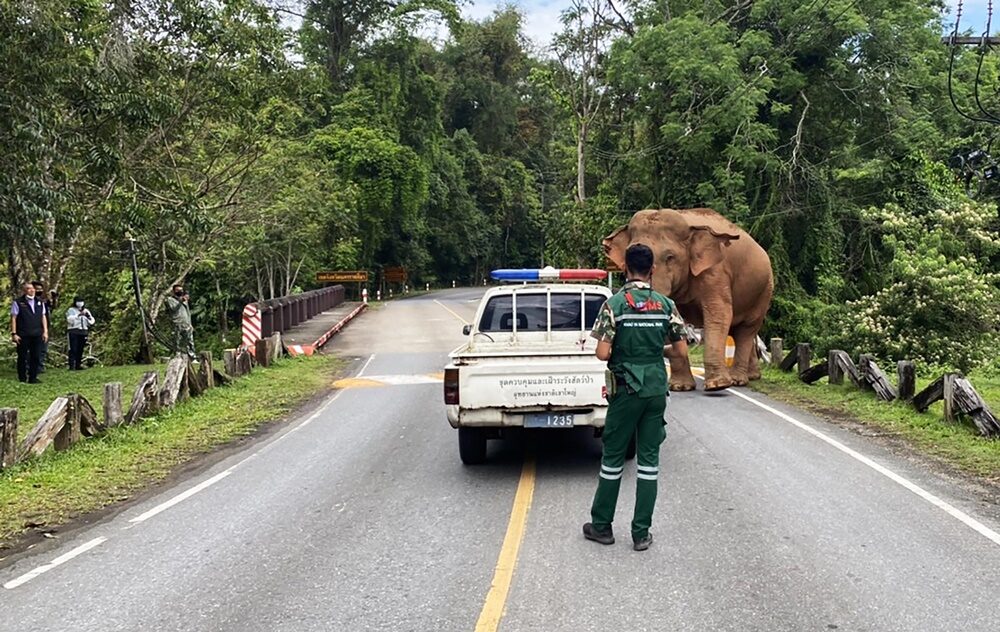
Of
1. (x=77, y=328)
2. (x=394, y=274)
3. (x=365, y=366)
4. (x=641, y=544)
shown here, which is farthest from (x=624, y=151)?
(x=394, y=274)

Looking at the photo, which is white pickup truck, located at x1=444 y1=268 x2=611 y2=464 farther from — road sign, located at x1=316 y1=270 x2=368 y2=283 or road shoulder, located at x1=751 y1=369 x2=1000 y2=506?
road sign, located at x1=316 y1=270 x2=368 y2=283

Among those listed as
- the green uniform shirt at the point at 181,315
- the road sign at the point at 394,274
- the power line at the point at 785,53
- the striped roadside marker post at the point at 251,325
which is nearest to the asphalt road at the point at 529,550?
the green uniform shirt at the point at 181,315

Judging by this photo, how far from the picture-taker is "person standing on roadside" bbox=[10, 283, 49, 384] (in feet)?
50.2

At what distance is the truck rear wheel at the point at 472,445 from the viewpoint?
8.50 meters

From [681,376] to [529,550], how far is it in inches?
357

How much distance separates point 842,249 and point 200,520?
2218 centimetres

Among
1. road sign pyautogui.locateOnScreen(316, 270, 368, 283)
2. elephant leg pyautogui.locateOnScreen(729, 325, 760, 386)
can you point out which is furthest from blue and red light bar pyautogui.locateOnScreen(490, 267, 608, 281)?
road sign pyautogui.locateOnScreen(316, 270, 368, 283)

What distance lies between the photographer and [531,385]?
314 inches

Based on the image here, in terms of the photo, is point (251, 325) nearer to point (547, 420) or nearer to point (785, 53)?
point (785, 53)

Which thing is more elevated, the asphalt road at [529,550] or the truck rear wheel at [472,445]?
the truck rear wheel at [472,445]

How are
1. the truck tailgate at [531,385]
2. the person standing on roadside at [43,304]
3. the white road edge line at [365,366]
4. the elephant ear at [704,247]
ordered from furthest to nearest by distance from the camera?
the white road edge line at [365,366] → the person standing on roadside at [43,304] → the elephant ear at [704,247] → the truck tailgate at [531,385]

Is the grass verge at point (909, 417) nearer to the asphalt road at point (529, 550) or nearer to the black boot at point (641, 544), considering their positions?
the asphalt road at point (529, 550)

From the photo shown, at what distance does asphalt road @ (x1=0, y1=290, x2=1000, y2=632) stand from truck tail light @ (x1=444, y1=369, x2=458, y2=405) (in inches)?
30.5

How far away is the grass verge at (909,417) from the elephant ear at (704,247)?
2469 millimetres
